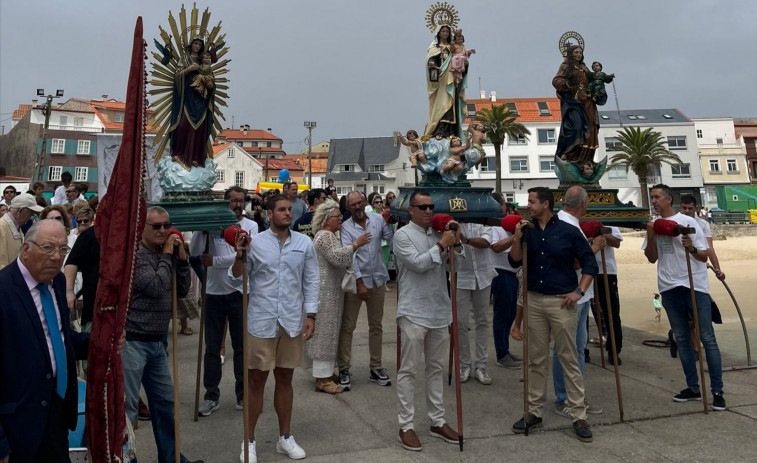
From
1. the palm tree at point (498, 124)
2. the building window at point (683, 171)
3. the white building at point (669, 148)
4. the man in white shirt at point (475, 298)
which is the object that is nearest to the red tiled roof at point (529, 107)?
the white building at point (669, 148)

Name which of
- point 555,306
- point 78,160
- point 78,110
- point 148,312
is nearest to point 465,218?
point 555,306

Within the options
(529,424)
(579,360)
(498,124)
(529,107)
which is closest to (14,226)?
(529,424)

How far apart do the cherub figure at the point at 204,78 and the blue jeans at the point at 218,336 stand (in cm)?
226

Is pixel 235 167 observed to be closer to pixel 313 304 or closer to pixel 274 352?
pixel 313 304

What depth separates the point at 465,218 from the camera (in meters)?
6.19

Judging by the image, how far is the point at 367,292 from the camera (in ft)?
19.4

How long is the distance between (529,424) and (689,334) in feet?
7.00

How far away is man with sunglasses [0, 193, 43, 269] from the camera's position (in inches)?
239

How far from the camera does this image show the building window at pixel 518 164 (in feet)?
168

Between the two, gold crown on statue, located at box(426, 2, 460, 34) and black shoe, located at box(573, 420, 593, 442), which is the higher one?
gold crown on statue, located at box(426, 2, 460, 34)

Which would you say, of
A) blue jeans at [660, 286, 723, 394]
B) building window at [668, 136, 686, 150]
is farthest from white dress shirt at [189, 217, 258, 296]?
building window at [668, 136, 686, 150]

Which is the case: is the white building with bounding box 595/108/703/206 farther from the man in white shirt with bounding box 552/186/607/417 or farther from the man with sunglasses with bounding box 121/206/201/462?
the man with sunglasses with bounding box 121/206/201/462

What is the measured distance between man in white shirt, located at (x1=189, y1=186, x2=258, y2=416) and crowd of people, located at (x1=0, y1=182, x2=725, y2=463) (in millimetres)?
Result: 19

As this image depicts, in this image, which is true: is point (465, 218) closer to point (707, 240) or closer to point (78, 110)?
point (707, 240)
